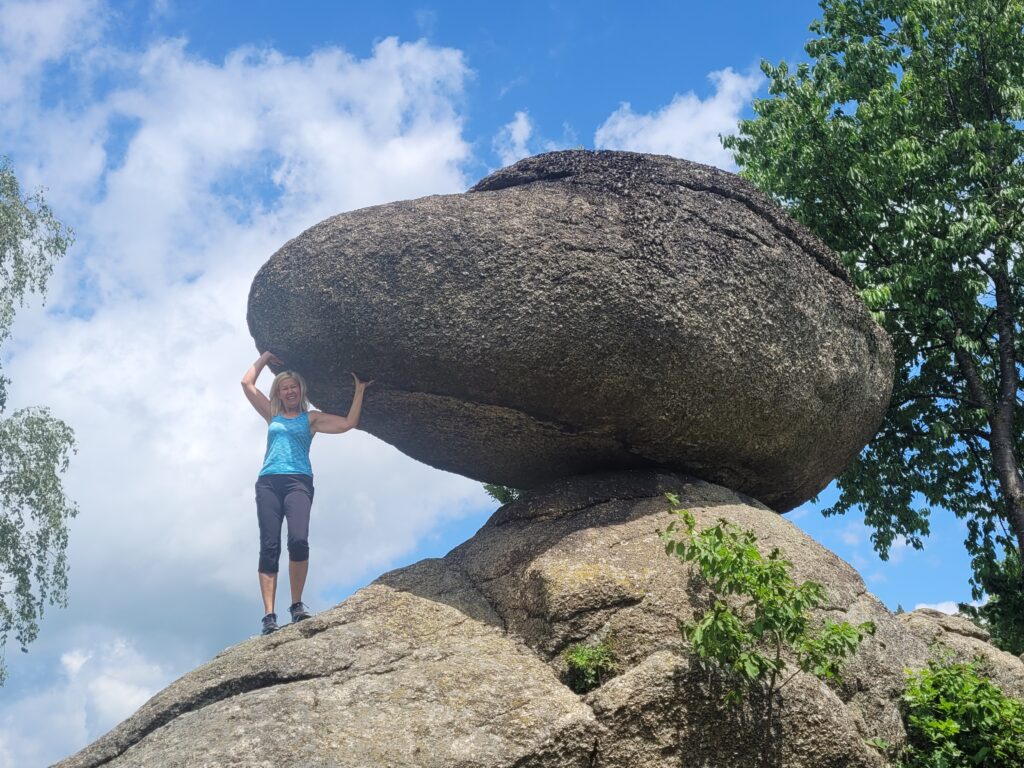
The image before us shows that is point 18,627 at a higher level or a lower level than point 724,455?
Answer: higher

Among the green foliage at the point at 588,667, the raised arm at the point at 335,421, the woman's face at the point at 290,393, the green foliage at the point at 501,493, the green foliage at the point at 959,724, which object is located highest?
the green foliage at the point at 501,493

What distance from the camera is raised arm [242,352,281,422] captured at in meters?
10.0

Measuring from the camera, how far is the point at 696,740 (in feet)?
23.4

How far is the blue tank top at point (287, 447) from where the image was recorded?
31.0 ft

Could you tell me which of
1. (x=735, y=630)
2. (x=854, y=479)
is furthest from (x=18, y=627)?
(x=735, y=630)

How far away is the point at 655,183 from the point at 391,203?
2776 millimetres

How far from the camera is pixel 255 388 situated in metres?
10.1

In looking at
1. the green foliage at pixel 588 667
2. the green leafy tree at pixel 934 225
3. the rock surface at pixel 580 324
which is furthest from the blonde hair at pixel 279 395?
the green leafy tree at pixel 934 225

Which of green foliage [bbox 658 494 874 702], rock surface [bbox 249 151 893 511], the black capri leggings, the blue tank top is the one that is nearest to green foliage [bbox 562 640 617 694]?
green foliage [bbox 658 494 874 702]

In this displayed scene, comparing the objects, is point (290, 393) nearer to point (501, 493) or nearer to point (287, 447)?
point (287, 447)

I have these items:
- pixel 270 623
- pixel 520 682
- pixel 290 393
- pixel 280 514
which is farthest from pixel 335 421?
pixel 520 682

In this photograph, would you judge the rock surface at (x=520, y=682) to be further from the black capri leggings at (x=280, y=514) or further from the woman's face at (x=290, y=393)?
the woman's face at (x=290, y=393)

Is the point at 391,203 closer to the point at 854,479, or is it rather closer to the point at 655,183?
the point at 655,183

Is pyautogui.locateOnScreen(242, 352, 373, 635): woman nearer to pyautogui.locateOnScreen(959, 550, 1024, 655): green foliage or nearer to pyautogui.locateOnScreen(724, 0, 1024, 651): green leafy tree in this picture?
pyautogui.locateOnScreen(724, 0, 1024, 651): green leafy tree
